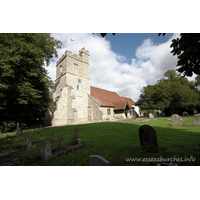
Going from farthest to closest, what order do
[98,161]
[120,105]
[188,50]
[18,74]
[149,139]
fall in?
1. [120,105]
2. [18,74]
3. [149,139]
4. [188,50]
5. [98,161]

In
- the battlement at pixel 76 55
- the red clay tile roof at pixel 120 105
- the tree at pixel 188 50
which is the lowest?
the red clay tile roof at pixel 120 105

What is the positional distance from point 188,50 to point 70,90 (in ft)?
59.2

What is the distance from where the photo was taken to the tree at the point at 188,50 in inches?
129

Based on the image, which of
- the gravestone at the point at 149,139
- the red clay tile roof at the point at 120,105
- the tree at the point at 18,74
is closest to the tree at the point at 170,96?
the red clay tile roof at the point at 120,105

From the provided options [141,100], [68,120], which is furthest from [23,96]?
[141,100]

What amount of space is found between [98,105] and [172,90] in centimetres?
1900

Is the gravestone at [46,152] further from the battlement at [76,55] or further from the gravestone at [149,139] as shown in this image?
the battlement at [76,55]

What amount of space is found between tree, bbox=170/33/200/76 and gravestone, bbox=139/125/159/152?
2.67 metres

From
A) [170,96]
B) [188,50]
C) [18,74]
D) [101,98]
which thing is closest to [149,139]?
[188,50]

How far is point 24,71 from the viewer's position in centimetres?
1136

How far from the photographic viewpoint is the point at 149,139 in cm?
411

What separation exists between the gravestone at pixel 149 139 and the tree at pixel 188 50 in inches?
105

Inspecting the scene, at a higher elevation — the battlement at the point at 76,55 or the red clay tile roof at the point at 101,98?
the battlement at the point at 76,55

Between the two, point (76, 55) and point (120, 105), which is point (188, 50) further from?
point (76, 55)
